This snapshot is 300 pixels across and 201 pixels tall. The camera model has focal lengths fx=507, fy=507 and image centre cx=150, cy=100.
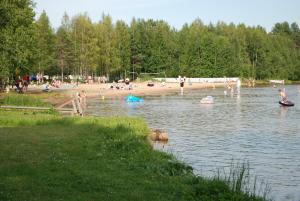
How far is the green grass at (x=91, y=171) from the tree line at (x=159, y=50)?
65385 mm

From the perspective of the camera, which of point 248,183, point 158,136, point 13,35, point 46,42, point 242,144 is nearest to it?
point 248,183

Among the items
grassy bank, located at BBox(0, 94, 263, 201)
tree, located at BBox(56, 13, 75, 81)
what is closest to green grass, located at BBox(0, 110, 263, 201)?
grassy bank, located at BBox(0, 94, 263, 201)

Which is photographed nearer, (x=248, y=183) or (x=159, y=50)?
(x=248, y=183)

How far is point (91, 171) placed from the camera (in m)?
14.5

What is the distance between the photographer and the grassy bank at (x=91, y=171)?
12.0 meters

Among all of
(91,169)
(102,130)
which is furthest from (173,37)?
(91,169)

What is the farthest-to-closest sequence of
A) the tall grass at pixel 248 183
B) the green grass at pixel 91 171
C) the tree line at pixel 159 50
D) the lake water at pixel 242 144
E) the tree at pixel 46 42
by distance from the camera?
the tree line at pixel 159 50 → the tree at pixel 46 42 → the lake water at pixel 242 144 → the tall grass at pixel 248 183 → the green grass at pixel 91 171

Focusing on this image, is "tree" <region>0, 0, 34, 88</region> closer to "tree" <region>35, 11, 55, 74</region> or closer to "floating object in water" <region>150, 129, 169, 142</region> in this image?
"floating object in water" <region>150, 129, 169, 142</region>

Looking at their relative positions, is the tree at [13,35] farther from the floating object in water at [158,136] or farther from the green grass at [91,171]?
the green grass at [91,171]

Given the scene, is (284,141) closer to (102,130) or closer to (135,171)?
(102,130)

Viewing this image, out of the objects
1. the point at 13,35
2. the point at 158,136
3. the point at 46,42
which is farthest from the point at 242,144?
the point at 46,42

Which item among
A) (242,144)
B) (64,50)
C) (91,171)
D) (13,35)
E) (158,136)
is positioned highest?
(64,50)

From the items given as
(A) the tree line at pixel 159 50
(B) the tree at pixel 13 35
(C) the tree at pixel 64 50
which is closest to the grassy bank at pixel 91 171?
(B) the tree at pixel 13 35

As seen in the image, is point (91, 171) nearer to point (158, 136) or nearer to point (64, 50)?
point (158, 136)
